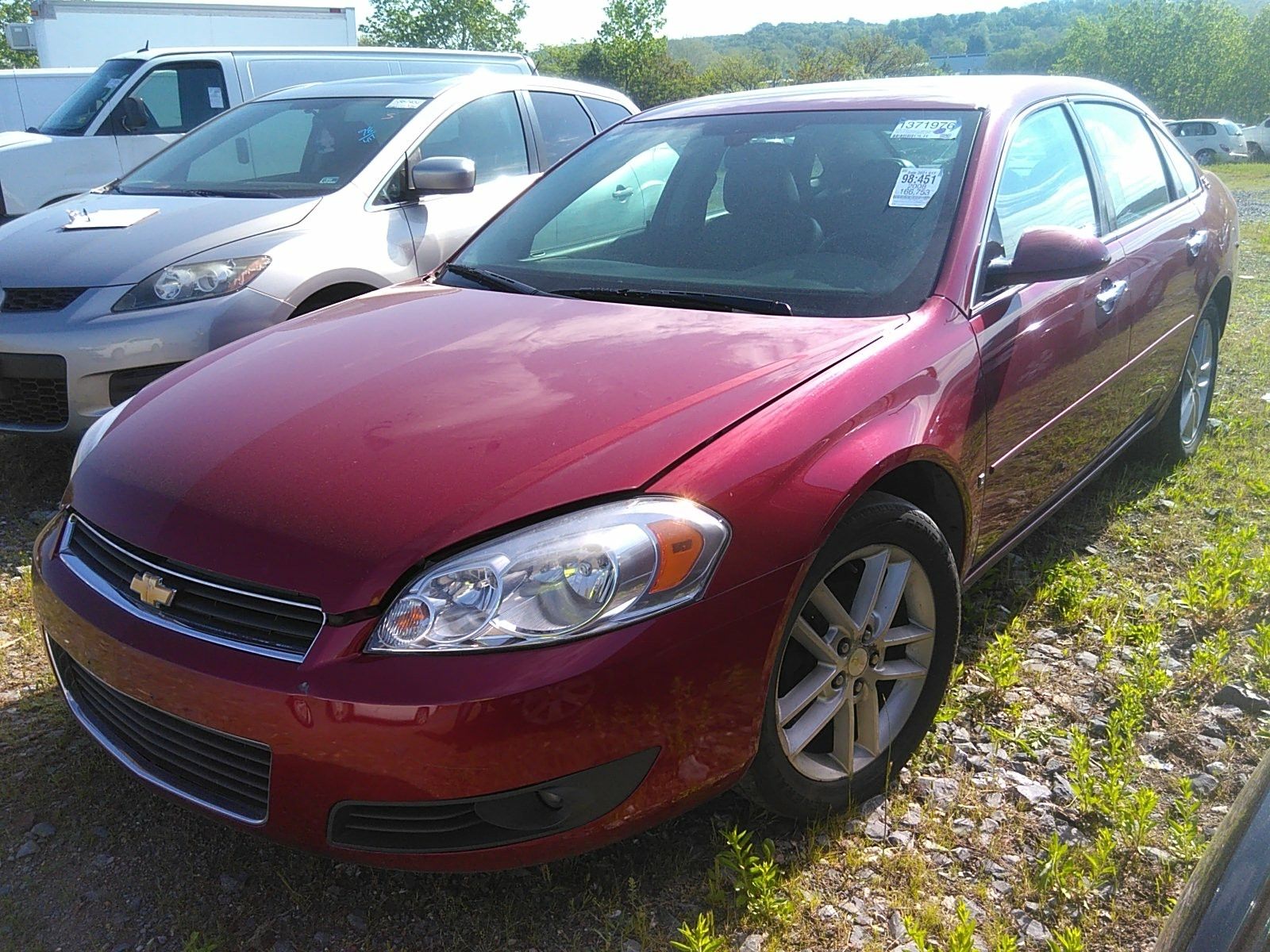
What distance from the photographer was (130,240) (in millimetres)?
4270

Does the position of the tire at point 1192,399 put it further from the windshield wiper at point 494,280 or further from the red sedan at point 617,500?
the windshield wiper at point 494,280

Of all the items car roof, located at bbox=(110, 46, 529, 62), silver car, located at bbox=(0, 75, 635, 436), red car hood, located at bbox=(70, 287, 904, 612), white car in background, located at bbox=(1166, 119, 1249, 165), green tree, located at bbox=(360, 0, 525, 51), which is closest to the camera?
red car hood, located at bbox=(70, 287, 904, 612)

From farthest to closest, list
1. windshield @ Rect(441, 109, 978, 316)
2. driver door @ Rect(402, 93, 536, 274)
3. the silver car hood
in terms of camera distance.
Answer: driver door @ Rect(402, 93, 536, 274), the silver car hood, windshield @ Rect(441, 109, 978, 316)

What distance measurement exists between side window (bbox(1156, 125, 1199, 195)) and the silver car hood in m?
3.46

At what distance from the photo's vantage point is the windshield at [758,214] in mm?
2658

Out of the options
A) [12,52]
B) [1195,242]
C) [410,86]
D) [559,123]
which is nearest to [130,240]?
[410,86]

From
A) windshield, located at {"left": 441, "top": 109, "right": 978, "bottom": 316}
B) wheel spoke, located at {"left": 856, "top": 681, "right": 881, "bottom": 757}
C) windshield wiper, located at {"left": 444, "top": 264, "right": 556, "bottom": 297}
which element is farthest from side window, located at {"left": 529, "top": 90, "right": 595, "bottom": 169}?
wheel spoke, located at {"left": 856, "top": 681, "right": 881, "bottom": 757}

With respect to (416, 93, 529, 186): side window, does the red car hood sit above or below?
below

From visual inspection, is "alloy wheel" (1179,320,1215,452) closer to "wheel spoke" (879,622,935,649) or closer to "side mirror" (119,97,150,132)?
"wheel spoke" (879,622,935,649)

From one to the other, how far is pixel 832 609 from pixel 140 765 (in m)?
1.40

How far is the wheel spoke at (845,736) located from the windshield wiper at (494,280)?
1.32 metres

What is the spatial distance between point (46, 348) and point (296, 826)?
9.33 feet

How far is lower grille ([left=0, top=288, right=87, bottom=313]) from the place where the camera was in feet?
13.3

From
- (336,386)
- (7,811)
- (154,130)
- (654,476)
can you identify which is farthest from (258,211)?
(154,130)
